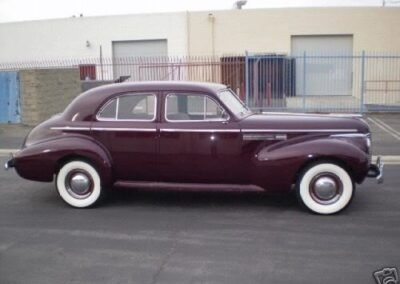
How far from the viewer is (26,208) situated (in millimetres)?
7156

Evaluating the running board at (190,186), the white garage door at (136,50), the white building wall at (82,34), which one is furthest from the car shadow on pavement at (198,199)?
the white building wall at (82,34)

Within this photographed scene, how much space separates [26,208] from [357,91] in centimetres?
1963

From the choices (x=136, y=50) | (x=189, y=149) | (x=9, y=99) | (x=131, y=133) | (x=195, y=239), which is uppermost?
(x=136, y=50)

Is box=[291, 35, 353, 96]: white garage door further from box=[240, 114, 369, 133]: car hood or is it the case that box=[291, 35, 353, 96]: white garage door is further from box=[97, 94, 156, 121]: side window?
box=[97, 94, 156, 121]: side window

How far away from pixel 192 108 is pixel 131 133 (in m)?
0.85

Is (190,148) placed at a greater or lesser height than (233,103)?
lesser

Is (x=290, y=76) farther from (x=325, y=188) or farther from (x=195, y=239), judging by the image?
(x=195, y=239)

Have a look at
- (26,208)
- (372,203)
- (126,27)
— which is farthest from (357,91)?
(26,208)

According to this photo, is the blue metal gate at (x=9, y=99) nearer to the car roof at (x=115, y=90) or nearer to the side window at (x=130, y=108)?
the car roof at (x=115, y=90)

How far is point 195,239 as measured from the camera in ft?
18.8

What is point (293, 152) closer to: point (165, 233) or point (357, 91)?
point (165, 233)

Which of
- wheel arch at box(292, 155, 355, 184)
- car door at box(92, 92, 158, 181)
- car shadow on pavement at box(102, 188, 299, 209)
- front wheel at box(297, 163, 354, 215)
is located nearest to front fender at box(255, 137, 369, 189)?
wheel arch at box(292, 155, 355, 184)

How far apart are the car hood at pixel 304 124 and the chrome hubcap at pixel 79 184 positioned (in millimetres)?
2161

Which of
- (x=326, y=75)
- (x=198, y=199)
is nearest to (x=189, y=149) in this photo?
(x=198, y=199)
